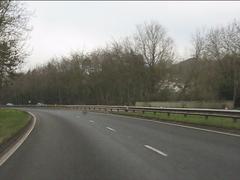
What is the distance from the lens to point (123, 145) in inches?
588

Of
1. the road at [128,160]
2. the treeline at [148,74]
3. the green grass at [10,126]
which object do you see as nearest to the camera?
the road at [128,160]

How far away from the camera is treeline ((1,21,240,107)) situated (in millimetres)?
57781

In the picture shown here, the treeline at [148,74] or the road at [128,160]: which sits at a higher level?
the treeline at [148,74]

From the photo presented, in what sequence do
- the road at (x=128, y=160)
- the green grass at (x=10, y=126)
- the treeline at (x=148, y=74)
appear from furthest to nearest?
1. the treeline at (x=148, y=74)
2. the green grass at (x=10, y=126)
3. the road at (x=128, y=160)

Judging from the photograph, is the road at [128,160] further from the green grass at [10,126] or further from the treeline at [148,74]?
the treeline at [148,74]

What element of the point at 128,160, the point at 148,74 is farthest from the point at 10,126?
the point at 148,74

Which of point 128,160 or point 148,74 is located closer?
point 128,160

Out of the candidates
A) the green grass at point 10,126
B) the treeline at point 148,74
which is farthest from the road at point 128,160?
the treeline at point 148,74

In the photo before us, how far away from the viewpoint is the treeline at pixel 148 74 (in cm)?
5778

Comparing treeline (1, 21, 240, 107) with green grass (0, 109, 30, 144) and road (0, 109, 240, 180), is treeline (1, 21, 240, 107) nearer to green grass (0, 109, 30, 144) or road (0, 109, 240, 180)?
green grass (0, 109, 30, 144)

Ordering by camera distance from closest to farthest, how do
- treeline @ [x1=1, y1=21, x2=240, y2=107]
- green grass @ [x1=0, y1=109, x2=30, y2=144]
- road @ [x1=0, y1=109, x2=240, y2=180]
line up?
road @ [x1=0, y1=109, x2=240, y2=180] < green grass @ [x1=0, y1=109, x2=30, y2=144] < treeline @ [x1=1, y1=21, x2=240, y2=107]

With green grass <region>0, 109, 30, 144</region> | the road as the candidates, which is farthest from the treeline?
the road

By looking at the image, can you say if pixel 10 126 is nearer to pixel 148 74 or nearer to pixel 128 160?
pixel 128 160

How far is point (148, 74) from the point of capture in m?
73.6
